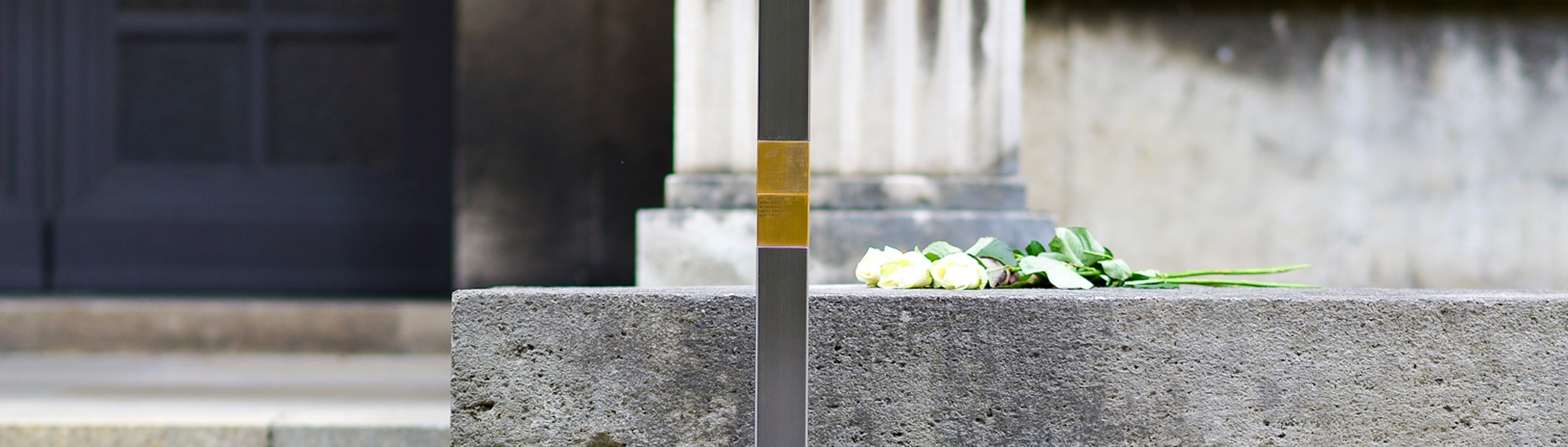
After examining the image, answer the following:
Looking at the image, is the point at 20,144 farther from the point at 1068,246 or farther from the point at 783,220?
the point at 783,220

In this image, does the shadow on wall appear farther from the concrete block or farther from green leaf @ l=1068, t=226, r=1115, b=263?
green leaf @ l=1068, t=226, r=1115, b=263

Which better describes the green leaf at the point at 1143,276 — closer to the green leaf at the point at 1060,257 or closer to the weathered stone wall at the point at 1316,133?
the green leaf at the point at 1060,257

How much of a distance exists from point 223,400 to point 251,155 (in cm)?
229

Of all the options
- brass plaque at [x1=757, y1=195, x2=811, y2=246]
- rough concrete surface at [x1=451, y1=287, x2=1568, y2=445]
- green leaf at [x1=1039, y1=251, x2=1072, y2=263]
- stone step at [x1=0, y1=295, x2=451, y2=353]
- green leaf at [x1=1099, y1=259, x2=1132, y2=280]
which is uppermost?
brass plaque at [x1=757, y1=195, x2=811, y2=246]

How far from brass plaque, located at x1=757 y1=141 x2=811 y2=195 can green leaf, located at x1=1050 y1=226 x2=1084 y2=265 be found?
162 cm

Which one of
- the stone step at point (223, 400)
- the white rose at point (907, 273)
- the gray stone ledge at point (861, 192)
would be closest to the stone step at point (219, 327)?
the stone step at point (223, 400)

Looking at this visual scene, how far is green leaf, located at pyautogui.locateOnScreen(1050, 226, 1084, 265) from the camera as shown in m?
3.66

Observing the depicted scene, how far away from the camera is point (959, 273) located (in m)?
3.34

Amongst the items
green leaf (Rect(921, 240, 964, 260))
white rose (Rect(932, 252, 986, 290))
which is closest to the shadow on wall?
green leaf (Rect(921, 240, 964, 260))

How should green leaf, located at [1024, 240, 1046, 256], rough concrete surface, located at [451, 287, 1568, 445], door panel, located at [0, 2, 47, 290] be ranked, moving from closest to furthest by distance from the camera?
1. rough concrete surface, located at [451, 287, 1568, 445]
2. green leaf, located at [1024, 240, 1046, 256]
3. door panel, located at [0, 2, 47, 290]

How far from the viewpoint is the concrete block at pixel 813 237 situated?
186 inches

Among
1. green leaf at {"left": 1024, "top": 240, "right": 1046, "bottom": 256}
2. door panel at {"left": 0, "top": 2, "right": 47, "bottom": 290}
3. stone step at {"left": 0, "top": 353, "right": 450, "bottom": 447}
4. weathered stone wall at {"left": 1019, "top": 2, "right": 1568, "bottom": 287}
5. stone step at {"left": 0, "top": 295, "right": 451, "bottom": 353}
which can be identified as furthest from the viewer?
door panel at {"left": 0, "top": 2, "right": 47, "bottom": 290}

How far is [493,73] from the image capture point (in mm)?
6273

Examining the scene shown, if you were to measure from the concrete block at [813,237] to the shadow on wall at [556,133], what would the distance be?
1.65m
